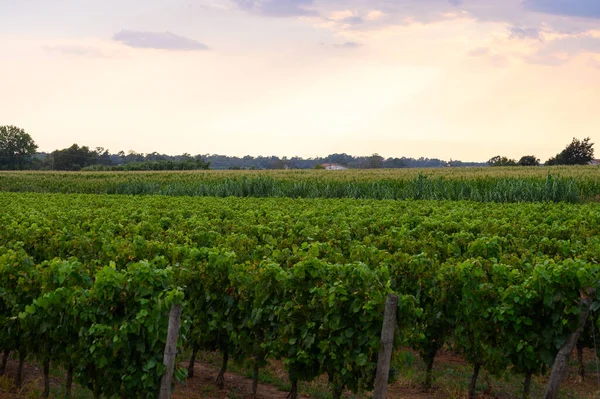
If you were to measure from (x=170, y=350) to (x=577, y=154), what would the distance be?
99.9 metres

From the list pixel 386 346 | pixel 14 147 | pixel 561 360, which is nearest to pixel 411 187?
pixel 561 360

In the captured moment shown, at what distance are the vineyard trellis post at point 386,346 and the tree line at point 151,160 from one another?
8887 cm

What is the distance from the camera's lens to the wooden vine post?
7043 mm

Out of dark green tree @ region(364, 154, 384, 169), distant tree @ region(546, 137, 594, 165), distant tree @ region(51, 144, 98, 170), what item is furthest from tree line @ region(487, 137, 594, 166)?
distant tree @ region(51, 144, 98, 170)

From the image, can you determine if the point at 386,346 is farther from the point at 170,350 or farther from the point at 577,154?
the point at 577,154

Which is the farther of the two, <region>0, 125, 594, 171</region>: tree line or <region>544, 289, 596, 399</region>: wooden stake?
<region>0, 125, 594, 171</region>: tree line

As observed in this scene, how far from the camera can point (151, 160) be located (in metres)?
135

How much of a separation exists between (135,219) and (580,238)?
11940mm

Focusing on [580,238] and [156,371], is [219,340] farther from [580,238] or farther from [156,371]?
[580,238]

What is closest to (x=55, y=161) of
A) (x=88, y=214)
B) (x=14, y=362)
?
(x=88, y=214)

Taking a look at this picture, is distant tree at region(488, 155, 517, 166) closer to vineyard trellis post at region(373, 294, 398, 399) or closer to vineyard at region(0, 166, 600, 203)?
vineyard at region(0, 166, 600, 203)

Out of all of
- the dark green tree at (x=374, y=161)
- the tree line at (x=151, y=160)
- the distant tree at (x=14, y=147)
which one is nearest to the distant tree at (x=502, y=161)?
the tree line at (x=151, y=160)

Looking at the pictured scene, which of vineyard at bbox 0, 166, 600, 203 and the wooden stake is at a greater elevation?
vineyard at bbox 0, 166, 600, 203

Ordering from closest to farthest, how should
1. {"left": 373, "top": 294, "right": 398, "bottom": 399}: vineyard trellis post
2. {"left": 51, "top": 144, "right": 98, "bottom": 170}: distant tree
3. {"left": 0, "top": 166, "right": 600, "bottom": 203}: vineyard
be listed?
{"left": 373, "top": 294, "right": 398, "bottom": 399}: vineyard trellis post → {"left": 0, "top": 166, "right": 600, "bottom": 203}: vineyard → {"left": 51, "top": 144, "right": 98, "bottom": 170}: distant tree
